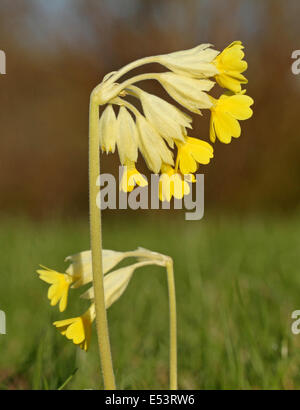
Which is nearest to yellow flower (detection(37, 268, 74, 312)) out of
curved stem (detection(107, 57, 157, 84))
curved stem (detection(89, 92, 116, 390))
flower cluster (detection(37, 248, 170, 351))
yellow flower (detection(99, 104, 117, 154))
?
flower cluster (detection(37, 248, 170, 351))

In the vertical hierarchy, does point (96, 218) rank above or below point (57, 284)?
above

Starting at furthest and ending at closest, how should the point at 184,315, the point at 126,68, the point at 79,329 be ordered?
the point at 184,315 < the point at 79,329 < the point at 126,68

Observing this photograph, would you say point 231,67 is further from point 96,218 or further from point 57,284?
point 57,284

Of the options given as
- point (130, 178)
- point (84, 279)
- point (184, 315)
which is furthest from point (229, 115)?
point (184, 315)

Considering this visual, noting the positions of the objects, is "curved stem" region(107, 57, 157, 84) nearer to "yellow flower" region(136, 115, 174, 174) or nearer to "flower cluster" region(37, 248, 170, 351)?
"yellow flower" region(136, 115, 174, 174)

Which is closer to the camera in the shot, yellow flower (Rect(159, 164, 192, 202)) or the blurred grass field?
yellow flower (Rect(159, 164, 192, 202))

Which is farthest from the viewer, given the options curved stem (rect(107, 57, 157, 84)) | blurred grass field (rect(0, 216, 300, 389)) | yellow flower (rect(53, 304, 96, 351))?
blurred grass field (rect(0, 216, 300, 389))

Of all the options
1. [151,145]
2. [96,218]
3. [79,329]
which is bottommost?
[79,329]
